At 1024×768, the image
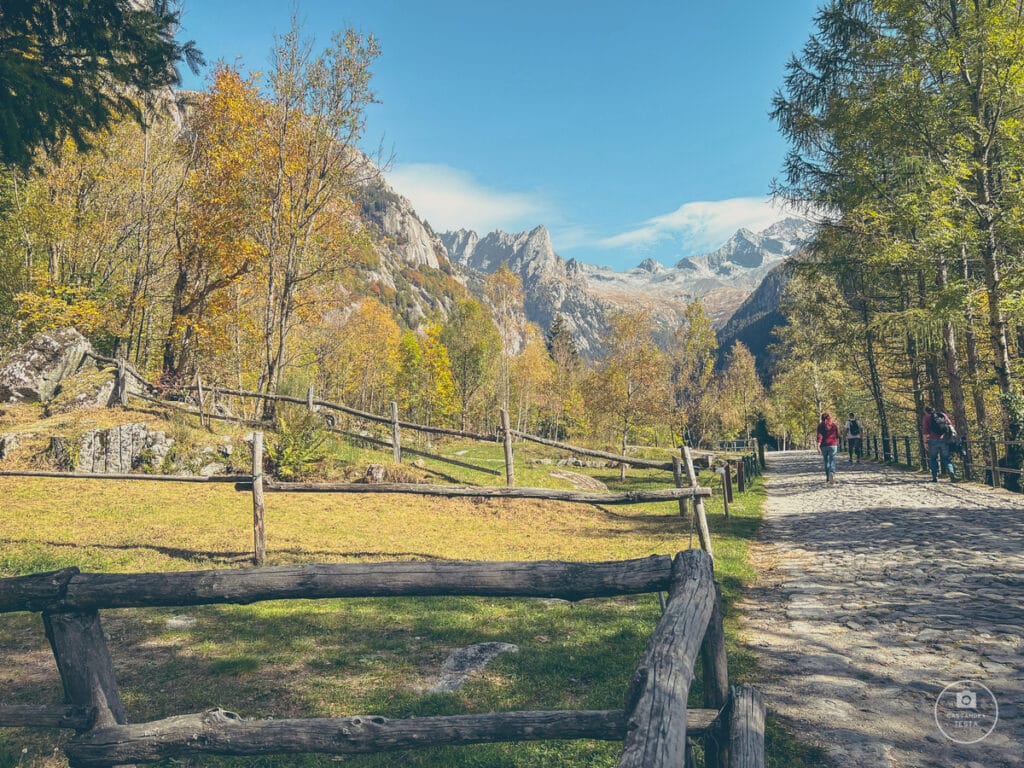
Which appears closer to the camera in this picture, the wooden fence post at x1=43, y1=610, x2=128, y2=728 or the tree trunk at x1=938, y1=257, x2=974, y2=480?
the wooden fence post at x1=43, y1=610, x2=128, y2=728

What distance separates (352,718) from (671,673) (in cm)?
156

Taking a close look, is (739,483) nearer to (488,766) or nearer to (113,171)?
(488,766)

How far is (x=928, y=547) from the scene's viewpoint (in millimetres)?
8383

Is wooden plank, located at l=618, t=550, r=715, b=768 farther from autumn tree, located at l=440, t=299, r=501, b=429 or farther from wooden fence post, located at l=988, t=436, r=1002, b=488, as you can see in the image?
autumn tree, located at l=440, t=299, r=501, b=429

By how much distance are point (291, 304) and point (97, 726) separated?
18.4 m

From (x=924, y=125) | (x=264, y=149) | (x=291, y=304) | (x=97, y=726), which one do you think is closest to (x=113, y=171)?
(x=264, y=149)

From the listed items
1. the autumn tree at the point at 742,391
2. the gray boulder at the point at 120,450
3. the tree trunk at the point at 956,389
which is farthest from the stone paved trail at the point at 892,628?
the autumn tree at the point at 742,391

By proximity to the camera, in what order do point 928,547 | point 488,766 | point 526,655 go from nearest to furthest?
point 488,766
point 526,655
point 928,547

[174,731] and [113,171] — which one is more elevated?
[113,171]

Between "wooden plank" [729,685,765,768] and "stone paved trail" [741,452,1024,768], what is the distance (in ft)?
4.45

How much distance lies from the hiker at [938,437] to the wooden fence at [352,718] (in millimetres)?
16954

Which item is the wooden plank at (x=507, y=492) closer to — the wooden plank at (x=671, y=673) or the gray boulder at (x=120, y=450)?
the wooden plank at (x=671, y=673)
